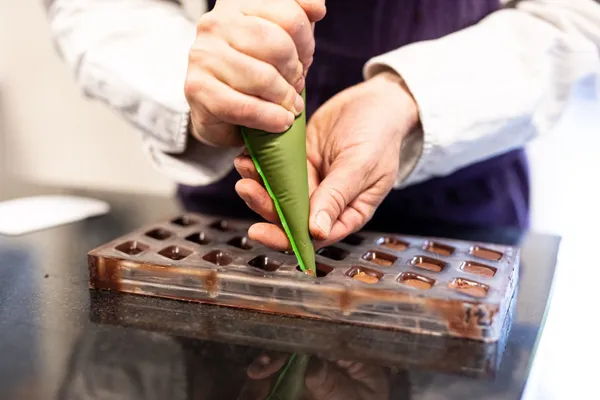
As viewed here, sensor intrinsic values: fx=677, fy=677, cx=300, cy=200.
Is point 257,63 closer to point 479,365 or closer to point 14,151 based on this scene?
point 479,365

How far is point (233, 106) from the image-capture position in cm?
45

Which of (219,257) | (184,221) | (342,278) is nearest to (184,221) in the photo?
(184,221)

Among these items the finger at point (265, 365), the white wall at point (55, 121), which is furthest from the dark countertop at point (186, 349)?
the white wall at point (55, 121)

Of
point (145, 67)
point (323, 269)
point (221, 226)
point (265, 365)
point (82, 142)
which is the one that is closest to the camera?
point (265, 365)

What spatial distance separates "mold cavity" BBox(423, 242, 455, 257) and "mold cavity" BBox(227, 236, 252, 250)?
0.14 meters

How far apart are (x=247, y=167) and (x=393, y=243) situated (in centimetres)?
14

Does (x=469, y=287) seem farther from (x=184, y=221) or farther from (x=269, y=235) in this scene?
(x=184, y=221)

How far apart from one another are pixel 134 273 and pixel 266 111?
0.15 m

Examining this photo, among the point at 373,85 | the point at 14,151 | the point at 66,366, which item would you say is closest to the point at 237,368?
the point at 66,366

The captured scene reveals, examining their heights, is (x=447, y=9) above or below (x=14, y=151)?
above

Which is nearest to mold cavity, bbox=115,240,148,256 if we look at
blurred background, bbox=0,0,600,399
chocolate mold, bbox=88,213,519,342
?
chocolate mold, bbox=88,213,519,342

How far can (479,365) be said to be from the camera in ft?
1.30

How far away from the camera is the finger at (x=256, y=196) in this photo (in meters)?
0.49

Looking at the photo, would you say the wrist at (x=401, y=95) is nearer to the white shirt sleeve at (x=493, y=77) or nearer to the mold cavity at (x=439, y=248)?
the white shirt sleeve at (x=493, y=77)
